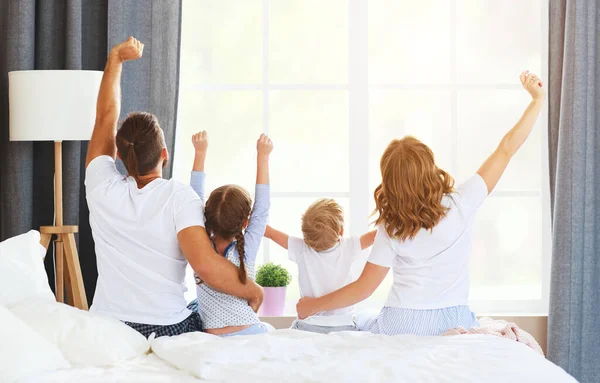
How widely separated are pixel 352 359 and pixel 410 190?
75 centimetres

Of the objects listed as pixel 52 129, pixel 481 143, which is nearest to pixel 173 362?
pixel 52 129

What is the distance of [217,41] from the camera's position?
3.94 m

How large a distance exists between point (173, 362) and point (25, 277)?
0.60m

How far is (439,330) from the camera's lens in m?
2.54

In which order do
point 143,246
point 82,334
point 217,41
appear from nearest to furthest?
point 82,334 → point 143,246 → point 217,41

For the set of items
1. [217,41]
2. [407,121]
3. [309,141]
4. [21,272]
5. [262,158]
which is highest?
[217,41]

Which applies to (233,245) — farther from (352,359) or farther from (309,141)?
(309,141)

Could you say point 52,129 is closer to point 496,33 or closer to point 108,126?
point 108,126

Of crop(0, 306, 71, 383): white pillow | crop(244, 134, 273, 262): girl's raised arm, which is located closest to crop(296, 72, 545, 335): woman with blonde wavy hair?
crop(244, 134, 273, 262): girl's raised arm

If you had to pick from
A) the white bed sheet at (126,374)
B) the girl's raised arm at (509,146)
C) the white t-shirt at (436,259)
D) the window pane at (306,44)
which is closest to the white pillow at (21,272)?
the white bed sheet at (126,374)

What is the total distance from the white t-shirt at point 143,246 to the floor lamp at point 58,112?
0.83 metres

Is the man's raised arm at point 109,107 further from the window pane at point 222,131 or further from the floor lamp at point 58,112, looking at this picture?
the window pane at point 222,131

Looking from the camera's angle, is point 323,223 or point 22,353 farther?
point 323,223

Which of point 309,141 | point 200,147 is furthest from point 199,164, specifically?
point 309,141
